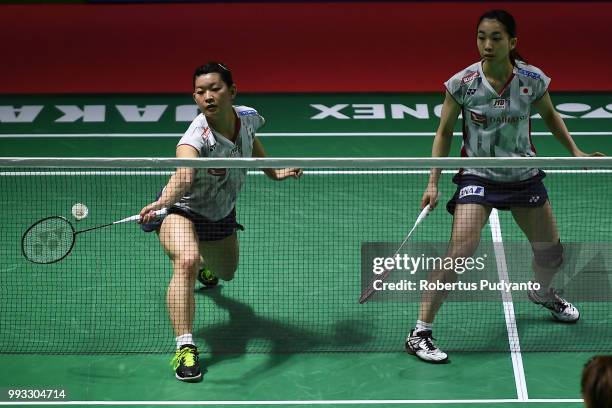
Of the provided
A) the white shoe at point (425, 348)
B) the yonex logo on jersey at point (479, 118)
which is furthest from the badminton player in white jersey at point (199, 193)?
the white shoe at point (425, 348)

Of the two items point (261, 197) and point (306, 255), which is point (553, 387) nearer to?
point (306, 255)

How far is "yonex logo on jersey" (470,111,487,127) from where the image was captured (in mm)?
7168

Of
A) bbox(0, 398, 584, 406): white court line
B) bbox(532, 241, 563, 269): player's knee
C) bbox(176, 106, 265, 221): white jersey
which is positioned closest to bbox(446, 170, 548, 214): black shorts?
bbox(532, 241, 563, 269): player's knee

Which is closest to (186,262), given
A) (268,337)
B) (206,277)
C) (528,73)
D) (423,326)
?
(268,337)

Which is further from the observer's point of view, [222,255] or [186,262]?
[222,255]

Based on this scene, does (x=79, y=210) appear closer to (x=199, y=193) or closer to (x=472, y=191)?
(x=199, y=193)

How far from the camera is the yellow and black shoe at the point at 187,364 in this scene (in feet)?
23.0

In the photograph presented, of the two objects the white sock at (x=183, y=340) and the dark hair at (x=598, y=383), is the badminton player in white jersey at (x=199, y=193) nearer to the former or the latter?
the white sock at (x=183, y=340)

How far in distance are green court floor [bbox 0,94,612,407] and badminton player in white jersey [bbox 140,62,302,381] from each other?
0.37 metres

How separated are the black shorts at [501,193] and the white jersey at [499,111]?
41 mm

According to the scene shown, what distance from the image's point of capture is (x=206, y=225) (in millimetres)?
7426

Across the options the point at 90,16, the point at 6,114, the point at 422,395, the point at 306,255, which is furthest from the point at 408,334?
the point at 90,16

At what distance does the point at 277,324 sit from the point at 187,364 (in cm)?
90

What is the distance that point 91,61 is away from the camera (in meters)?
12.1
